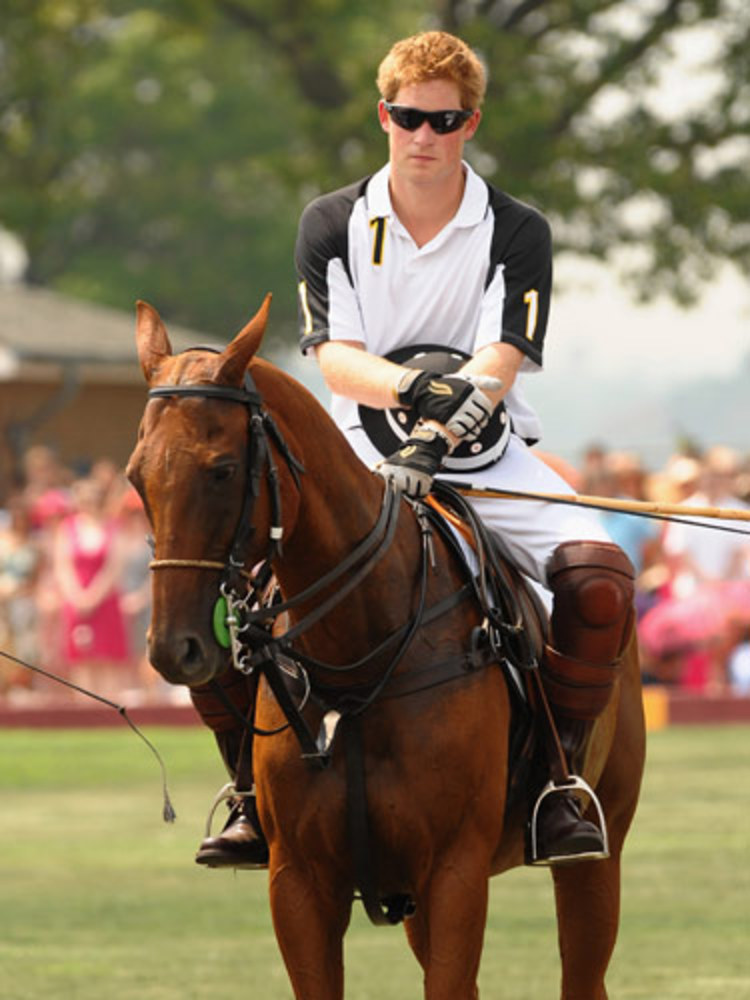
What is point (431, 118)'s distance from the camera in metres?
6.70

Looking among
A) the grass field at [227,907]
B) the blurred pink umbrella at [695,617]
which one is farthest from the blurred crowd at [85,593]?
the blurred pink umbrella at [695,617]

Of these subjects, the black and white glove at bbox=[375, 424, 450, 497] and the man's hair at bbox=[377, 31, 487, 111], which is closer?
the black and white glove at bbox=[375, 424, 450, 497]

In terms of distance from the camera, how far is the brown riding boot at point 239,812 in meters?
6.71

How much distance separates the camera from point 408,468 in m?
6.38

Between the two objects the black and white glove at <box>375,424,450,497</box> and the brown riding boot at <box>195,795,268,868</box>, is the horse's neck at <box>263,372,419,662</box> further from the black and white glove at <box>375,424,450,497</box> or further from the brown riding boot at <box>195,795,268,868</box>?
the brown riding boot at <box>195,795,268,868</box>

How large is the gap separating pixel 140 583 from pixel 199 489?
50.3ft

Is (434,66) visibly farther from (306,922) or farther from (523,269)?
(306,922)

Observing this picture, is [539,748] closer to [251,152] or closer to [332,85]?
[332,85]

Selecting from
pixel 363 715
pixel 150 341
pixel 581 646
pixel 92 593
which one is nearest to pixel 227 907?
pixel 581 646

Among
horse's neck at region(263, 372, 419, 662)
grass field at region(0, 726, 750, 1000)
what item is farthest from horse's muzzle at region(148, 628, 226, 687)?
grass field at region(0, 726, 750, 1000)

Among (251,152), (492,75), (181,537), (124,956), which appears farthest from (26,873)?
(251,152)

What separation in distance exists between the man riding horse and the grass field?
8.14 feet

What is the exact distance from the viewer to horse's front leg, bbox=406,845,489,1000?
240 inches

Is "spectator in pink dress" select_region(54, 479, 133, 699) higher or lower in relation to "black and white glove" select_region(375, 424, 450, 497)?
lower
